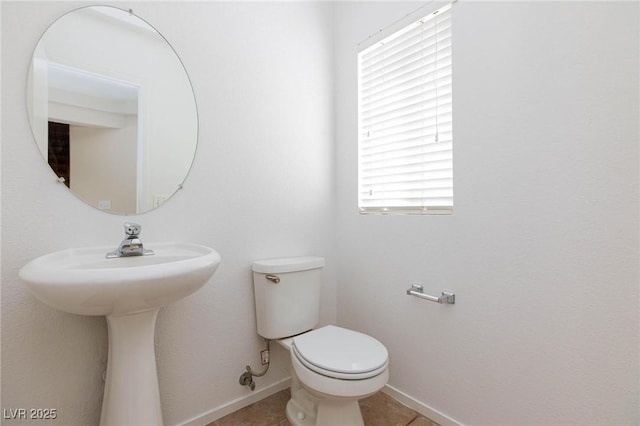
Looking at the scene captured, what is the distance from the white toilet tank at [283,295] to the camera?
147 cm

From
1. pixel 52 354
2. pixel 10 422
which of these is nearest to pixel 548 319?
pixel 52 354

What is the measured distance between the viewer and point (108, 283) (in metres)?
0.78

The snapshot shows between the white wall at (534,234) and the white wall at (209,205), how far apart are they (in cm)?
64

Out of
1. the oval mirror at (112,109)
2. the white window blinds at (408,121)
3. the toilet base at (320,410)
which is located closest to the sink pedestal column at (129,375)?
the oval mirror at (112,109)

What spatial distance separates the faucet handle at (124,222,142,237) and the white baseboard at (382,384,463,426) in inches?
57.4

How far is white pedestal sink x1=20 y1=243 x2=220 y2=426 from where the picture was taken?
78 centimetres

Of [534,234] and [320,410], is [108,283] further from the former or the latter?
[534,234]

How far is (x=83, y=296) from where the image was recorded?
0.78 m

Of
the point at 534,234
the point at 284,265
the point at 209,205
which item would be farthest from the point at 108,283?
the point at 534,234

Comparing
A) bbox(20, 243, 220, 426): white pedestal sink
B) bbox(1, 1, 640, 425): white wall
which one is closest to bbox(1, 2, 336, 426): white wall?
bbox(1, 1, 640, 425): white wall

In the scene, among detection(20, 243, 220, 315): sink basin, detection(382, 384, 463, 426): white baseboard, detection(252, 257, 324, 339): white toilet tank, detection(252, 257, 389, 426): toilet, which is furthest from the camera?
detection(252, 257, 324, 339): white toilet tank

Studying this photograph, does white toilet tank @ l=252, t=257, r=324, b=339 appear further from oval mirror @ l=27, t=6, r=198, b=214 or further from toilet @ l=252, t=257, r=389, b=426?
oval mirror @ l=27, t=6, r=198, b=214

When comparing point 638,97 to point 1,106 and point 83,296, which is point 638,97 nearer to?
point 83,296

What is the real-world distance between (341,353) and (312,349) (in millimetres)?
119
